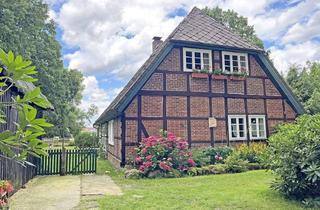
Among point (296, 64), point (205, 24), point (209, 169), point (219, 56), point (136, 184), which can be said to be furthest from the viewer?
point (296, 64)

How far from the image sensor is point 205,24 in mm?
14180

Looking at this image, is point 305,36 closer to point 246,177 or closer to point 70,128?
point 246,177

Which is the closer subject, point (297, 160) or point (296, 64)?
point (297, 160)

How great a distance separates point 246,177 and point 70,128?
1012 inches

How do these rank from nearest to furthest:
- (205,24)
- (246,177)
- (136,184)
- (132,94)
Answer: (136,184)
(246,177)
(132,94)
(205,24)

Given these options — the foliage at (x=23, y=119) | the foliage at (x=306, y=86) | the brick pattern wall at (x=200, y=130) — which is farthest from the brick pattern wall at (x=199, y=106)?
the foliage at (x=23, y=119)

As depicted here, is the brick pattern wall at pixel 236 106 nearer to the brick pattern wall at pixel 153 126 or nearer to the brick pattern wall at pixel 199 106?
the brick pattern wall at pixel 199 106

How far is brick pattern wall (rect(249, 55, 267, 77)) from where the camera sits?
13555mm

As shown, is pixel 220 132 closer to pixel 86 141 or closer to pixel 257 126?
pixel 257 126

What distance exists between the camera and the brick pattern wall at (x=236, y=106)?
1295 centimetres

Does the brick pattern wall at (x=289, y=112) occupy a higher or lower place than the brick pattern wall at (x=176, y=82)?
lower

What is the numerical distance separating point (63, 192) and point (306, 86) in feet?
67.7

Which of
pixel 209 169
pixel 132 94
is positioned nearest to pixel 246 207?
pixel 209 169

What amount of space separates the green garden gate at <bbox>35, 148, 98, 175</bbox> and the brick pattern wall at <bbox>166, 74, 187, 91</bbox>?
4.20m
